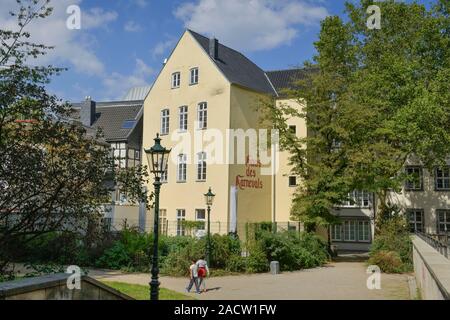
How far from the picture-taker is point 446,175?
128 feet

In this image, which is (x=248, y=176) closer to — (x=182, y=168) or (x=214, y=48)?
(x=182, y=168)

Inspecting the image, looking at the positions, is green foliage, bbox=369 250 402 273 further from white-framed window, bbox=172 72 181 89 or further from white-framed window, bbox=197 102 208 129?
white-framed window, bbox=172 72 181 89

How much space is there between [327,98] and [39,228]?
23659mm

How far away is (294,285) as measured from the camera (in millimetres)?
18500

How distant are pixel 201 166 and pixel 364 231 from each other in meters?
15.6

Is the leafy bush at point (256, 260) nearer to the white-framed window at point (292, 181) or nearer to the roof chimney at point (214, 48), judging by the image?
the white-framed window at point (292, 181)

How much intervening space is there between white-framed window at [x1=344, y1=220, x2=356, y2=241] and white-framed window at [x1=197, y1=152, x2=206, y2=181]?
1425 centimetres

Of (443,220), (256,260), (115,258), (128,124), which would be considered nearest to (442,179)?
(443,220)

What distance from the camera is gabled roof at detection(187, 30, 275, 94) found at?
35.3 metres

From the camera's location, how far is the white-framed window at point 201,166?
113 ft

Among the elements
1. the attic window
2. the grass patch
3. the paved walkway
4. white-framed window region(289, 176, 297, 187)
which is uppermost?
the attic window

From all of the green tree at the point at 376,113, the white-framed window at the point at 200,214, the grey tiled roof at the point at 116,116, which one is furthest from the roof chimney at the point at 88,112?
the green tree at the point at 376,113

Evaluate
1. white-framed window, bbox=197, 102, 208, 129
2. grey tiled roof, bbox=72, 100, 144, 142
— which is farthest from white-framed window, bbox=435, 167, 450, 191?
grey tiled roof, bbox=72, 100, 144, 142

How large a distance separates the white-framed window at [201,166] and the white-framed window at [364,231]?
14.8 meters
